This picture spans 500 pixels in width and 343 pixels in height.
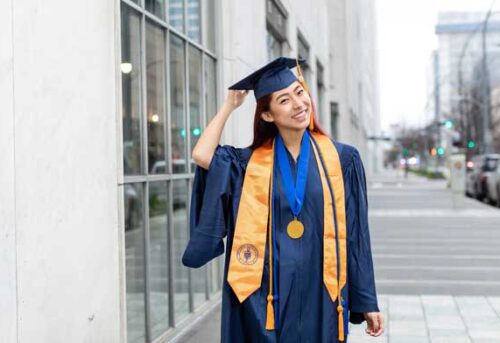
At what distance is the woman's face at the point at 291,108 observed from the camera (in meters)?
2.86

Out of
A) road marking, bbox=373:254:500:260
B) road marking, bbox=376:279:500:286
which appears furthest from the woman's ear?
road marking, bbox=373:254:500:260

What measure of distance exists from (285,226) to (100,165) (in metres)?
1.74

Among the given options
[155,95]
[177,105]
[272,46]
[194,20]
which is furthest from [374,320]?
[272,46]

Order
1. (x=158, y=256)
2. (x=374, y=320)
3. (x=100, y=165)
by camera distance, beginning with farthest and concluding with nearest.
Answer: (x=158, y=256) → (x=100, y=165) → (x=374, y=320)

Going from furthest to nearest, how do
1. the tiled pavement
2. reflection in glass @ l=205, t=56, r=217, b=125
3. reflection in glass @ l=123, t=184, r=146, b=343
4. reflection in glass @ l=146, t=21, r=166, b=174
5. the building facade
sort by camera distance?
reflection in glass @ l=205, t=56, r=217, b=125 < the tiled pavement < reflection in glass @ l=146, t=21, r=166, b=174 < reflection in glass @ l=123, t=184, r=146, b=343 < the building facade

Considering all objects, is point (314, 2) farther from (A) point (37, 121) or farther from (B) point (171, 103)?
(A) point (37, 121)

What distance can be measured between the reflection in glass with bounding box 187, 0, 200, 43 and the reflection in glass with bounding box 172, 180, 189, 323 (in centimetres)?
148

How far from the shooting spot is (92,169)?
4043 mm

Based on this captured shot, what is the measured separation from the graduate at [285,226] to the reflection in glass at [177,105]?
3.50 meters

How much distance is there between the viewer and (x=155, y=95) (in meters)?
5.80

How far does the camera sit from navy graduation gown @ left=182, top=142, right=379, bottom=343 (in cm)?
273

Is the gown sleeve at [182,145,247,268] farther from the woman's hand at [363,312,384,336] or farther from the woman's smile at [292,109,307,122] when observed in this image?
the woman's hand at [363,312,384,336]

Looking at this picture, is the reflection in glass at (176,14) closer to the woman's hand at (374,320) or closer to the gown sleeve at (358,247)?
the gown sleeve at (358,247)

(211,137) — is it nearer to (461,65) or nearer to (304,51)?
(304,51)
